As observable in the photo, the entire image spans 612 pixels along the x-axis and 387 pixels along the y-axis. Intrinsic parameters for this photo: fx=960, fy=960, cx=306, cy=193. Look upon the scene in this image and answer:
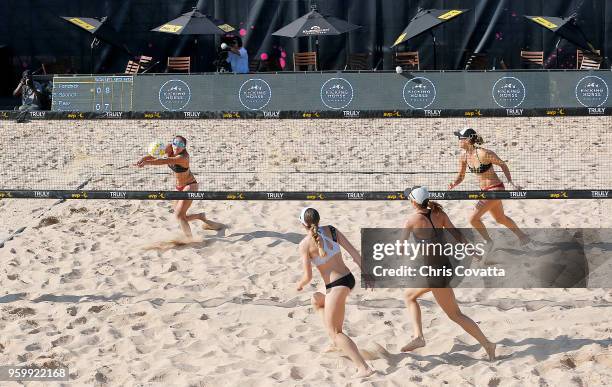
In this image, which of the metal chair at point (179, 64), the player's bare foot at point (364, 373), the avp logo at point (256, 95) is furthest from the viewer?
the metal chair at point (179, 64)

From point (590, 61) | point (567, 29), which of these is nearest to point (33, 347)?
point (567, 29)

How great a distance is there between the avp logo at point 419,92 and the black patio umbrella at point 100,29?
7.80m

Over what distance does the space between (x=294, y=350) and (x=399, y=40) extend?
1452 cm

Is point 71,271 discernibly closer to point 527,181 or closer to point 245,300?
point 245,300

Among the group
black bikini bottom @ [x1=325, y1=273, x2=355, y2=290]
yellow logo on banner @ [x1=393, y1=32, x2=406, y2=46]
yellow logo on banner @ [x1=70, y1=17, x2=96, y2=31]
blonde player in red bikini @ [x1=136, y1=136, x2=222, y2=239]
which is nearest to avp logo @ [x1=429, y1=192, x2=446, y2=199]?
black bikini bottom @ [x1=325, y1=273, x2=355, y2=290]

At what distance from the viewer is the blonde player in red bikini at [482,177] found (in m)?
10.9

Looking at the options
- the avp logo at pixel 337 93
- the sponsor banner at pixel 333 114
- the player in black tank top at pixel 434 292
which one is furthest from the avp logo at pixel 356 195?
the avp logo at pixel 337 93

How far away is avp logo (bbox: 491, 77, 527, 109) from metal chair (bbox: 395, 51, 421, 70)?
11.9 feet

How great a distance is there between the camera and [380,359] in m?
8.21

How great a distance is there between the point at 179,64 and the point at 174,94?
4.37 meters

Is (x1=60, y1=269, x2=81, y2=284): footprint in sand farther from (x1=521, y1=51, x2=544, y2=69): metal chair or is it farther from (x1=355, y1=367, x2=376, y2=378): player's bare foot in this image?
(x1=521, y1=51, x2=544, y2=69): metal chair

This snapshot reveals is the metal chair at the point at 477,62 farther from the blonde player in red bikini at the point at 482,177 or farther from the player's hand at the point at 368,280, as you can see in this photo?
the player's hand at the point at 368,280

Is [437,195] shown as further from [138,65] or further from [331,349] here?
[138,65]

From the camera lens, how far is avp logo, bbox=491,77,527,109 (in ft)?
60.8
